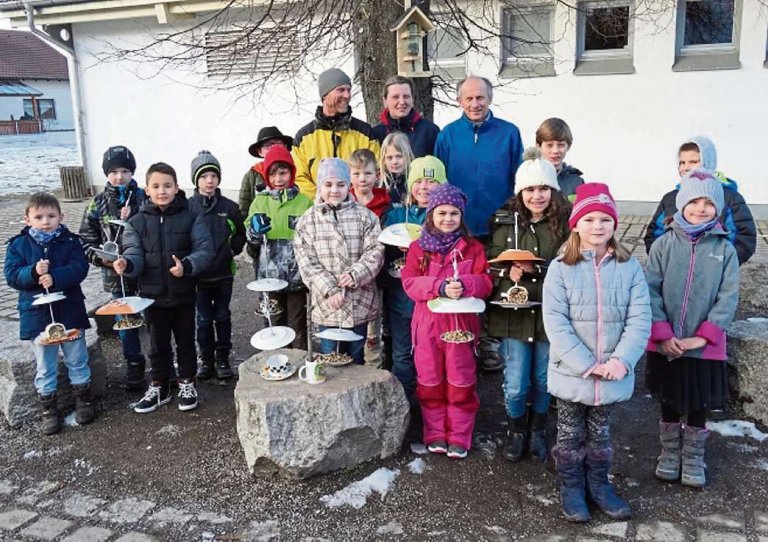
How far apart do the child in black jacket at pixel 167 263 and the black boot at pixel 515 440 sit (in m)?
2.06

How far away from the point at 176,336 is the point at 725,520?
10.9 ft

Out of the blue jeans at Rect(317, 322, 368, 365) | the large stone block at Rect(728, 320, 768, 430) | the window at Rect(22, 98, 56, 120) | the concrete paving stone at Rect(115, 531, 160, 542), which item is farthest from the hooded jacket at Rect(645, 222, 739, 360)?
the window at Rect(22, 98, 56, 120)

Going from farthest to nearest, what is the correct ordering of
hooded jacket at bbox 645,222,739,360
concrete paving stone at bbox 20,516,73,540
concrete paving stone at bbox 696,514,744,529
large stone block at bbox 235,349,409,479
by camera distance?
large stone block at bbox 235,349,409,479, hooded jacket at bbox 645,222,739,360, concrete paving stone at bbox 20,516,73,540, concrete paving stone at bbox 696,514,744,529

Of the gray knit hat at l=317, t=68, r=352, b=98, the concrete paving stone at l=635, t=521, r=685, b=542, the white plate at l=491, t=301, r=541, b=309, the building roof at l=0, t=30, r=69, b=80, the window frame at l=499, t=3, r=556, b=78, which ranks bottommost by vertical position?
the concrete paving stone at l=635, t=521, r=685, b=542

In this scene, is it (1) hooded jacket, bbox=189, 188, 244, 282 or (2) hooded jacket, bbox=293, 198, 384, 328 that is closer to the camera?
(2) hooded jacket, bbox=293, 198, 384, 328

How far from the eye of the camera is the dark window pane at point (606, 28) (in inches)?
394

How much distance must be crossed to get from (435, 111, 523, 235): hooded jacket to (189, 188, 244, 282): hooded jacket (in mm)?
1519

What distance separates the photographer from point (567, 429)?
133 inches

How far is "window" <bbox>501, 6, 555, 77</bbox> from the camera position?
10.3m

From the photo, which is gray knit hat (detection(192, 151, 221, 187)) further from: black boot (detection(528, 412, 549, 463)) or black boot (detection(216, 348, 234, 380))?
black boot (detection(528, 412, 549, 463))

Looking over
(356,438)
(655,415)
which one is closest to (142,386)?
(356,438)

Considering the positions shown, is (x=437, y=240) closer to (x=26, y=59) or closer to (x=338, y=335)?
(x=338, y=335)

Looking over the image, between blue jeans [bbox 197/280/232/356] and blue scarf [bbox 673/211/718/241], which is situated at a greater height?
blue scarf [bbox 673/211/718/241]

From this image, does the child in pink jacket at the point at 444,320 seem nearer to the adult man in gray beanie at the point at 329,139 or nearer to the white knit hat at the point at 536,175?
the white knit hat at the point at 536,175
